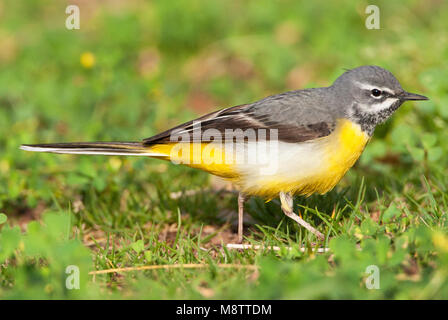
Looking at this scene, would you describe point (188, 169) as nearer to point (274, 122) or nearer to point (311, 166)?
point (274, 122)

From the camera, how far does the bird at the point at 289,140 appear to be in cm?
484

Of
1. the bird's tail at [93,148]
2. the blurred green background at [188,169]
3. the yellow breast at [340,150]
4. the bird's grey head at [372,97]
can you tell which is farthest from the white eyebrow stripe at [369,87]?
the bird's tail at [93,148]

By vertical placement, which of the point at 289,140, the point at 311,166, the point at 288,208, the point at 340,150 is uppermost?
the point at 289,140

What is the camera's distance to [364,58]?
7.97 meters

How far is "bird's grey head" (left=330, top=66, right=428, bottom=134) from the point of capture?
499cm

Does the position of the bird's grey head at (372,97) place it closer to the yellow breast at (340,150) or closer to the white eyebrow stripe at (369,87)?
the white eyebrow stripe at (369,87)

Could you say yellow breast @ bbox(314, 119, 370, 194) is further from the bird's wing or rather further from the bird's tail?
the bird's tail

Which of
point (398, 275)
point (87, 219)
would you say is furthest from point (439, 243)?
point (87, 219)

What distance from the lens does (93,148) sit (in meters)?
5.25

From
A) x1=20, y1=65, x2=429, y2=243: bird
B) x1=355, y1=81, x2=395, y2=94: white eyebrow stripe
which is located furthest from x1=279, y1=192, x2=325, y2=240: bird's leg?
x1=355, y1=81, x2=395, y2=94: white eyebrow stripe

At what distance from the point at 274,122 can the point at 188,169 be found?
1.97m

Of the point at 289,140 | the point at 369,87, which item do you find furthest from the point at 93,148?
the point at 369,87

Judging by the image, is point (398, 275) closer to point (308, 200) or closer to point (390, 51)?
point (308, 200)
